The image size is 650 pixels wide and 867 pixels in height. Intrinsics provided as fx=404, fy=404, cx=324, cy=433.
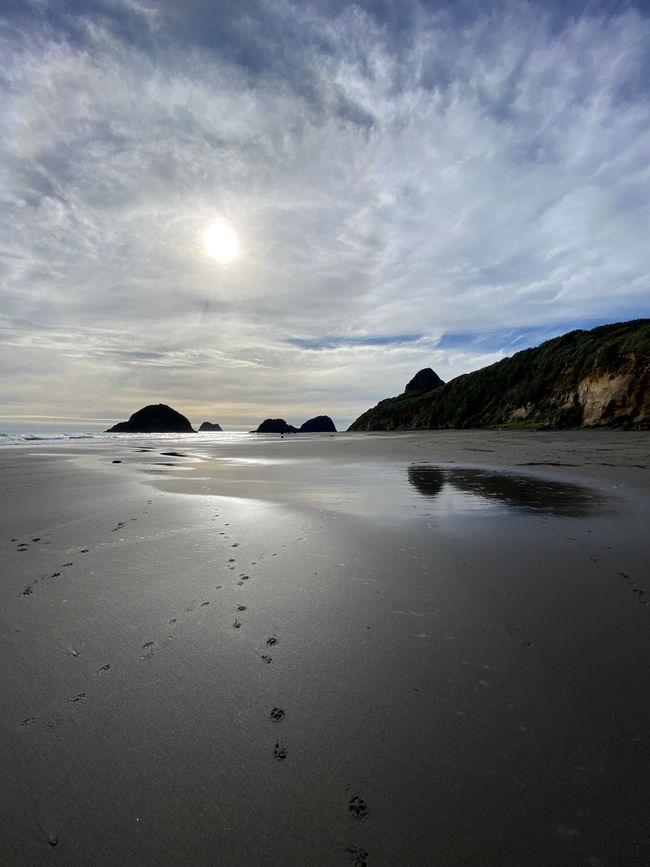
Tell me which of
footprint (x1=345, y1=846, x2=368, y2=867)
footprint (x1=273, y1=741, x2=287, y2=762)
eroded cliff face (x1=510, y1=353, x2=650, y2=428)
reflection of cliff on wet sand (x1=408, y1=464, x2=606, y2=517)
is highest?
eroded cliff face (x1=510, y1=353, x2=650, y2=428)

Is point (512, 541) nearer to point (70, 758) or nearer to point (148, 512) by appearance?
point (70, 758)

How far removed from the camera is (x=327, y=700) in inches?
123

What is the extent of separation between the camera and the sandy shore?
2076mm

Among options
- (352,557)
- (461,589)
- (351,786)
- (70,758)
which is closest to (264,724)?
(351,786)

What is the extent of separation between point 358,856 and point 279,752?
782 millimetres

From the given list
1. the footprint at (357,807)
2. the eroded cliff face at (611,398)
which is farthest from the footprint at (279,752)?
the eroded cliff face at (611,398)

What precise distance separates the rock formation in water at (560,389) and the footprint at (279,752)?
172ft

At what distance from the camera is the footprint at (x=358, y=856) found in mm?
1919

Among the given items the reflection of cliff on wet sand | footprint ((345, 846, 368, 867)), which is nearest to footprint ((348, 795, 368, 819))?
footprint ((345, 846, 368, 867))

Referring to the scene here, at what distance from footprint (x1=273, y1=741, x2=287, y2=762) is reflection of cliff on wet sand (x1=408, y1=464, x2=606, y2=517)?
8.39 metres

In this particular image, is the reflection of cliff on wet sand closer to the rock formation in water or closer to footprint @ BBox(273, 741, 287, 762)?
footprint @ BBox(273, 741, 287, 762)

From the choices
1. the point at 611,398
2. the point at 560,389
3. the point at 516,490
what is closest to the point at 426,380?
the point at 560,389

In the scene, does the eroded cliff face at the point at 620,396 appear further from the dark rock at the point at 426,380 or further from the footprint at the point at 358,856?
the dark rock at the point at 426,380

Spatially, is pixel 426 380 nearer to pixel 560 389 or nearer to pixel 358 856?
pixel 560 389
